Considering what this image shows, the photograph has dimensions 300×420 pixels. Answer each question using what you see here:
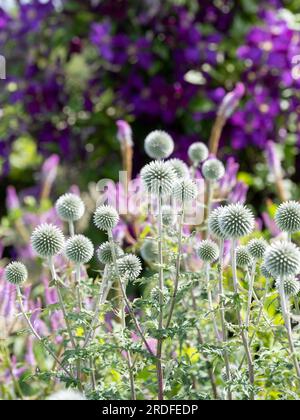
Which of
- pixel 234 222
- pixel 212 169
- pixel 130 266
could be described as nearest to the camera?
pixel 234 222

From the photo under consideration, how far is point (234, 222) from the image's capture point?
1.47 m

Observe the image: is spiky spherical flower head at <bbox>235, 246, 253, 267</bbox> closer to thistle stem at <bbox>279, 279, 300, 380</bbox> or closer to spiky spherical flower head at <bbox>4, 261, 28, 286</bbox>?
thistle stem at <bbox>279, 279, 300, 380</bbox>

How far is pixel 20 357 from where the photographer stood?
283cm

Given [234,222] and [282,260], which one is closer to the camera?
[282,260]

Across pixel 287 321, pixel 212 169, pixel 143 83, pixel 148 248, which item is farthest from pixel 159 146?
pixel 143 83

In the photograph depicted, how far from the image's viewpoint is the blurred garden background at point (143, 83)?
11.4 feet

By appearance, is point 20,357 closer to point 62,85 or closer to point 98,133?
point 98,133

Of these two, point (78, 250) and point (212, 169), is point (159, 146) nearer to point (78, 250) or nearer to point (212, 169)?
point (212, 169)

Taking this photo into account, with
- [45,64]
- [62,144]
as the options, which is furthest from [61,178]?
[45,64]

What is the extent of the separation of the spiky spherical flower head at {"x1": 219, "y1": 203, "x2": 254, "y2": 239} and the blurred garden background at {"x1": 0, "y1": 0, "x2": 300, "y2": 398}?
72.4 inches

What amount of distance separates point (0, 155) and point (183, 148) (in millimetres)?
1031

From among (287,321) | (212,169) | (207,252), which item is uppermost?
(212,169)

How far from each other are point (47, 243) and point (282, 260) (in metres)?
0.51
